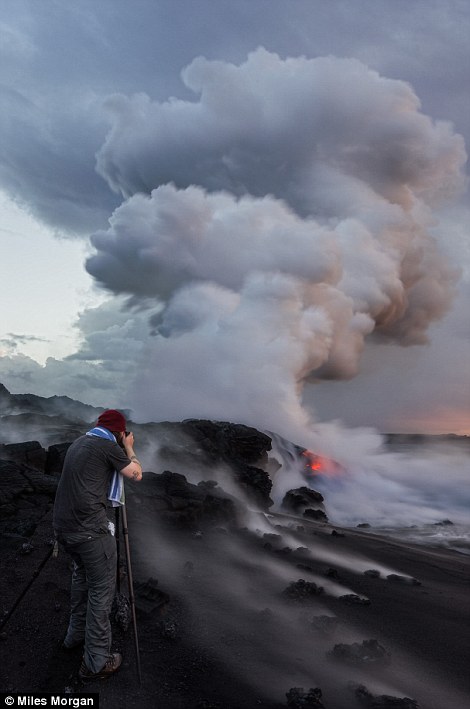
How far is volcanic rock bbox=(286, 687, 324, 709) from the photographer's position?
14.9 feet

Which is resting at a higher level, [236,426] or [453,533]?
[236,426]

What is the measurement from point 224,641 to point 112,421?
342 cm

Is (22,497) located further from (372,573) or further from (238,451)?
(238,451)

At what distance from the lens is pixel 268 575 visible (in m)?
8.73

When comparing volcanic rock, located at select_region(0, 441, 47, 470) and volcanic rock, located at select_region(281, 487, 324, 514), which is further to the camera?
volcanic rock, located at select_region(281, 487, 324, 514)

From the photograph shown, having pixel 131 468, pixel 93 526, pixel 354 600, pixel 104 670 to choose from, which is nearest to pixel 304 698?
pixel 104 670

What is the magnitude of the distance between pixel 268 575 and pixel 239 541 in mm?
2212

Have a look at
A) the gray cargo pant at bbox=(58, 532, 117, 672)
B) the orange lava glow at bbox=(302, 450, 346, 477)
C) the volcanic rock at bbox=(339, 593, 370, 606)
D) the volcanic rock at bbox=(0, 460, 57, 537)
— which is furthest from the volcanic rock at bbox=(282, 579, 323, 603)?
the orange lava glow at bbox=(302, 450, 346, 477)

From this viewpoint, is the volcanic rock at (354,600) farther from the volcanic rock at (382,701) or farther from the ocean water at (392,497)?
the ocean water at (392,497)

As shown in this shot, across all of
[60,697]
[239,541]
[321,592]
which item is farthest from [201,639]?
[239,541]

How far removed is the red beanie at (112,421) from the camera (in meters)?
5.09

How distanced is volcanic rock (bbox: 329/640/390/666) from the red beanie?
13.1 ft

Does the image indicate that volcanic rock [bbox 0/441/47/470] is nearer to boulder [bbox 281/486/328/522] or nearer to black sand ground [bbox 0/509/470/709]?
black sand ground [bbox 0/509/470/709]

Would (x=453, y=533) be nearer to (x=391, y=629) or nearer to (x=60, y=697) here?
(x=391, y=629)
